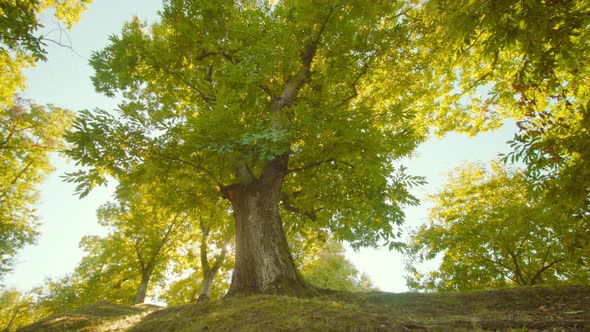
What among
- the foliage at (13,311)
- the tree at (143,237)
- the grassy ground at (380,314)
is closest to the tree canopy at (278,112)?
the grassy ground at (380,314)

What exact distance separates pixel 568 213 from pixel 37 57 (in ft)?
26.8

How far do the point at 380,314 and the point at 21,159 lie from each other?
78.9ft

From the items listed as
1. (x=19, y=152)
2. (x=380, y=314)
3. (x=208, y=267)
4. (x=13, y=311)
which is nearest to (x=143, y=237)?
(x=208, y=267)

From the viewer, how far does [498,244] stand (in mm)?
10797

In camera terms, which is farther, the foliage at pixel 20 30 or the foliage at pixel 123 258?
the foliage at pixel 123 258

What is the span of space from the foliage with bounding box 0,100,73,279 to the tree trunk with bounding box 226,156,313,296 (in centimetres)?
1729

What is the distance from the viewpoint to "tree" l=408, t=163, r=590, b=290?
996cm

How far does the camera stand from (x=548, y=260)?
10555mm

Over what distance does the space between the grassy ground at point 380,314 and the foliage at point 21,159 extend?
17.2 m

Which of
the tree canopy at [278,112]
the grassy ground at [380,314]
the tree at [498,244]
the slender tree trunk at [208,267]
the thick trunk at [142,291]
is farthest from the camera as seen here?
the slender tree trunk at [208,267]

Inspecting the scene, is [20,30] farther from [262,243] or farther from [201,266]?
[201,266]

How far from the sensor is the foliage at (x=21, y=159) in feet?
55.8

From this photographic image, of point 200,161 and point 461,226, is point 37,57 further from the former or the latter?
point 461,226

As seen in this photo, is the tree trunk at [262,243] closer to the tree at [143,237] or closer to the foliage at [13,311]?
the tree at [143,237]
